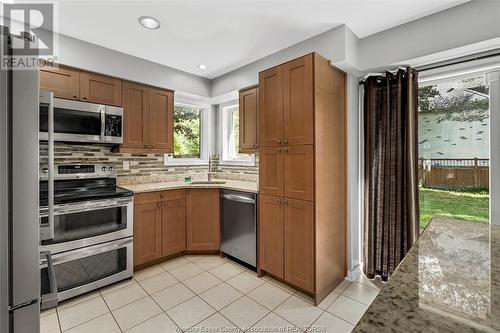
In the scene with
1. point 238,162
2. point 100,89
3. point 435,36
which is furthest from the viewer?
point 238,162

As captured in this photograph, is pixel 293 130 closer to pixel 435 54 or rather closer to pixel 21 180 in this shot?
pixel 435 54

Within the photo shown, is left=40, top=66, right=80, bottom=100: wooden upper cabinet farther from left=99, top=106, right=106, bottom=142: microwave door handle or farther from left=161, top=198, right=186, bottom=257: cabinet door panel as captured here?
left=161, top=198, right=186, bottom=257: cabinet door panel

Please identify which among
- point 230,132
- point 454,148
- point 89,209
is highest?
point 230,132

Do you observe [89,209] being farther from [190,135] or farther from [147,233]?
[190,135]

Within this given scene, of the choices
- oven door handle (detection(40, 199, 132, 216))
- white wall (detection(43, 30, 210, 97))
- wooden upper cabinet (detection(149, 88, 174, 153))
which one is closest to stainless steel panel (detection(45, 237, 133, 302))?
oven door handle (detection(40, 199, 132, 216))

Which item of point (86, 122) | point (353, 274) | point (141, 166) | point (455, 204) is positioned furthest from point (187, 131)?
point (455, 204)

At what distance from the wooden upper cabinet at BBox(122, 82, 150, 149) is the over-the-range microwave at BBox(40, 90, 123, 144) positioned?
0.51 ft

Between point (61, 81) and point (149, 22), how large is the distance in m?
1.11

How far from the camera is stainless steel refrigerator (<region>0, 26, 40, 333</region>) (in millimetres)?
788

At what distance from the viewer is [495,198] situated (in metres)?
2.01

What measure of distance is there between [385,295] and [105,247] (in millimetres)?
2537

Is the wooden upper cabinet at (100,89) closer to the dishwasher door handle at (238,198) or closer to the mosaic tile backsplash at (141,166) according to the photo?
the mosaic tile backsplash at (141,166)

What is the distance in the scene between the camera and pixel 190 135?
157 inches

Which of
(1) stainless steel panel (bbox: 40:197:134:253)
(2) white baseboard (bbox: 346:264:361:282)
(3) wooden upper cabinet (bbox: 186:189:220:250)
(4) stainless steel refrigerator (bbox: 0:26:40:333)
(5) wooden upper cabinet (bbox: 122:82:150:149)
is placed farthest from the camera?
(3) wooden upper cabinet (bbox: 186:189:220:250)
